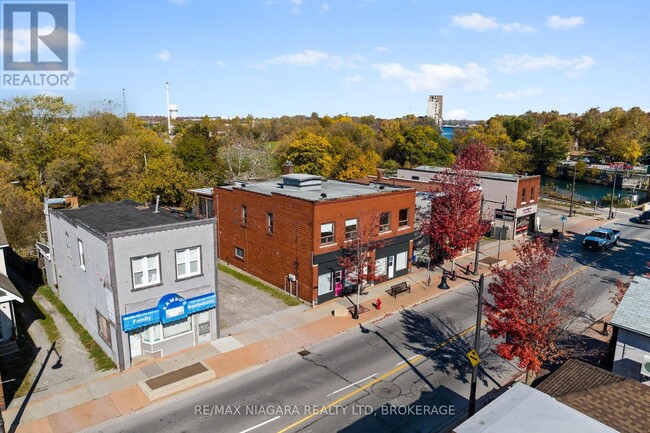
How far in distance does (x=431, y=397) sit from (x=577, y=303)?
16.5 meters

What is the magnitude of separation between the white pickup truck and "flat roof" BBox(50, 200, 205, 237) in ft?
132

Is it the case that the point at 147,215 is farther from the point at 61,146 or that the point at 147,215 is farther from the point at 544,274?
the point at 61,146

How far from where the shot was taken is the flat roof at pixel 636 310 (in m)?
18.5

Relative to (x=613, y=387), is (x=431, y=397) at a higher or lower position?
lower

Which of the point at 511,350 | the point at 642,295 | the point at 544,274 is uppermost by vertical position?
the point at 544,274

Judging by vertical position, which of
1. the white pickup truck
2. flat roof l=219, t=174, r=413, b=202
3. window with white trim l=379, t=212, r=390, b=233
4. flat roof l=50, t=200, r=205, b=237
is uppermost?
flat roof l=219, t=174, r=413, b=202

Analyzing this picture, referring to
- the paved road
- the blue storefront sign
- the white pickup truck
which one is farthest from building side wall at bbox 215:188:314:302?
the white pickup truck

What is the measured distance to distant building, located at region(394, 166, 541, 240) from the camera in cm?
4816

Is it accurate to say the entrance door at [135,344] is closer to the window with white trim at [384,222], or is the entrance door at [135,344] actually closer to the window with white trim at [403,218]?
the window with white trim at [384,222]

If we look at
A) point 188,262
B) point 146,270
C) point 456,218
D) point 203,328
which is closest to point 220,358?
point 203,328

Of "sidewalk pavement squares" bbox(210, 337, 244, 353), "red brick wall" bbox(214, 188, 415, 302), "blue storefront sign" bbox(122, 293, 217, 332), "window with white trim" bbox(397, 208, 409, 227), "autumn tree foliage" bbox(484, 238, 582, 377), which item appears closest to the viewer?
"autumn tree foliage" bbox(484, 238, 582, 377)

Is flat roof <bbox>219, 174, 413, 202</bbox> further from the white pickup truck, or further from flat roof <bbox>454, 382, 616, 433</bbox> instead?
the white pickup truck

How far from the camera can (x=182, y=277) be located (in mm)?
23828

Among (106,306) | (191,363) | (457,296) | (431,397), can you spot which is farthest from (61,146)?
(431,397)
